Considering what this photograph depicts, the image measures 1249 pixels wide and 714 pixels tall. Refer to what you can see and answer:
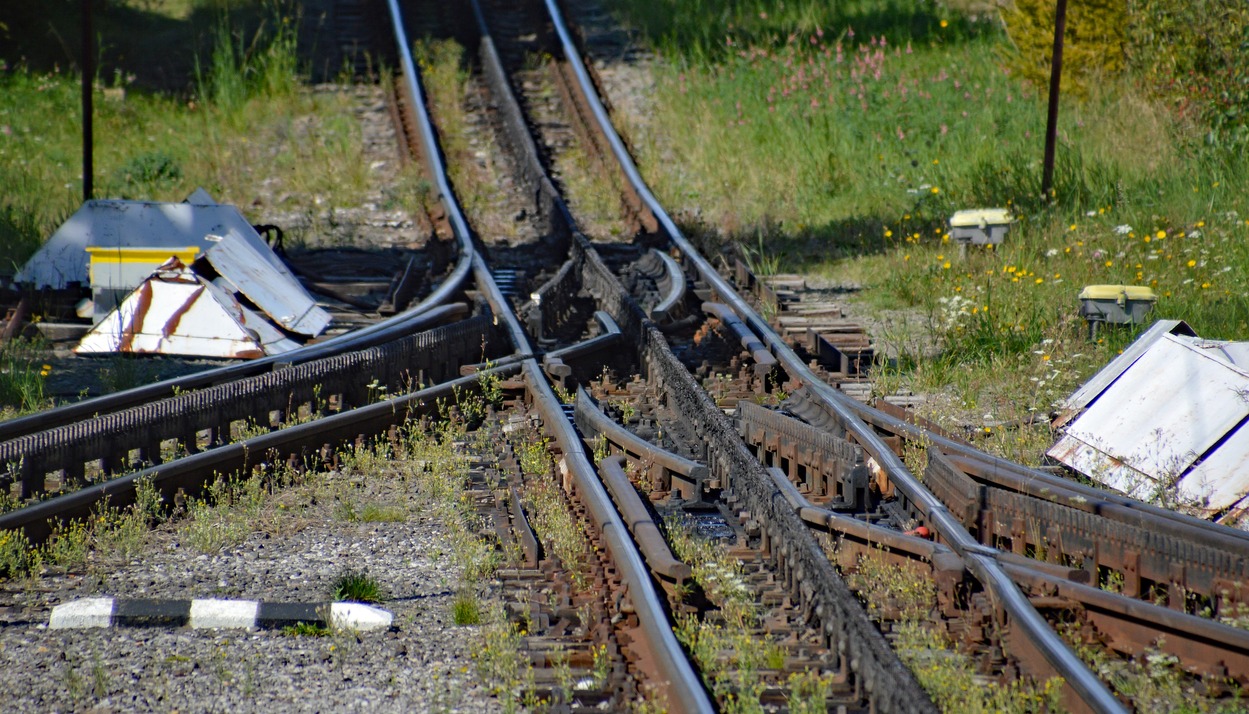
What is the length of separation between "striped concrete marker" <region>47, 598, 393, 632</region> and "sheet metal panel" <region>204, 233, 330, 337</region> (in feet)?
15.1

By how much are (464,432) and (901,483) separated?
260 centimetres

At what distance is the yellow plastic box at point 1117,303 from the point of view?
789 cm

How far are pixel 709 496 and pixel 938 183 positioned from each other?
23.9 ft

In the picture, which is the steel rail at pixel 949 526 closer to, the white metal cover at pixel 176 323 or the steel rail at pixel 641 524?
the steel rail at pixel 641 524

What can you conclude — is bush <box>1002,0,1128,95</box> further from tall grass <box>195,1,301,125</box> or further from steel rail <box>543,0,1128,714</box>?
tall grass <box>195,1,301,125</box>

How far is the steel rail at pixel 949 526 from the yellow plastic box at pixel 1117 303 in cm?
179

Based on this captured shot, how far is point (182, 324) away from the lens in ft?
29.7

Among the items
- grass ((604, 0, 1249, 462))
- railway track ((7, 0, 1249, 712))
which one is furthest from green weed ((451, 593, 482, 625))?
grass ((604, 0, 1249, 462))

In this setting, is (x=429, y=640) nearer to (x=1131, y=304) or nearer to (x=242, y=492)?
(x=242, y=492)

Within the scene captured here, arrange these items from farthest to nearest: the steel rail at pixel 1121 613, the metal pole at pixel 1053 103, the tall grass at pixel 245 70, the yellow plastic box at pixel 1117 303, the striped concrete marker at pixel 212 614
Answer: the tall grass at pixel 245 70, the metal pole at pixel 1053 103, the yellow plastic box at pixel 1117 303, the striped concrete marker at pixel 212 614, the steel rail at pixel 1121 613

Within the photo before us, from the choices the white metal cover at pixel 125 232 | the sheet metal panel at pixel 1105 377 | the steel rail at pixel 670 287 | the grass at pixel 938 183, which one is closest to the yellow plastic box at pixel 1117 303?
the grass at pixel 938 183

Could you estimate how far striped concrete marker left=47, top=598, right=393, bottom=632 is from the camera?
488 cm

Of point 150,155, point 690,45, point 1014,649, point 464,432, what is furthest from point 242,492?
point 690,45

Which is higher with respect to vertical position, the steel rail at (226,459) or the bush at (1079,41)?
the bush at (1079,41)
